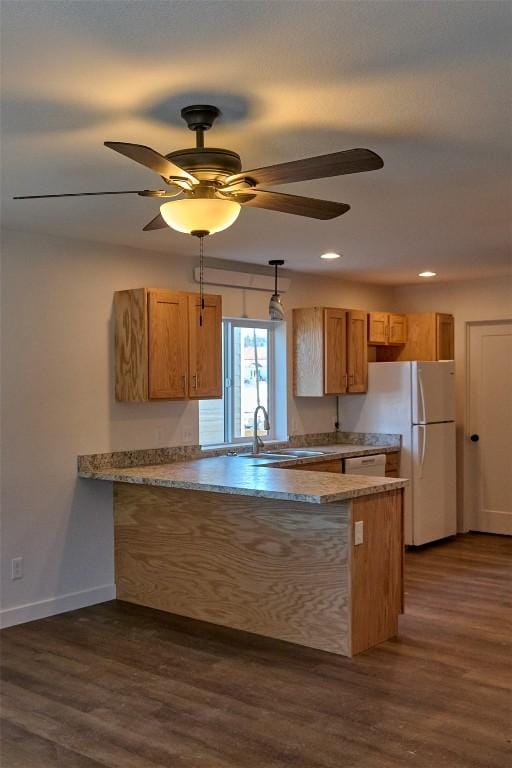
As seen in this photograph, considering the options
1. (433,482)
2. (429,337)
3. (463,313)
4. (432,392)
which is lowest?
(433,482)

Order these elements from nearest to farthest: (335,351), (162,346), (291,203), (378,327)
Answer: (291,203) < (162,346) < (335,351) < (378,327)

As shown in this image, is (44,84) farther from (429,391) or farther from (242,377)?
(429,391)

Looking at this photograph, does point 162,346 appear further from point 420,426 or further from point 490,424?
point 490,424

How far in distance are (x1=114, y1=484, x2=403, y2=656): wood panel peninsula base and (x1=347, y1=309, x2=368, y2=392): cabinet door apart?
8.14ft

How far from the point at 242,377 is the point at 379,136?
354 cm

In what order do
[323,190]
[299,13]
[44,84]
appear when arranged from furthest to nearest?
[323,190] → [44,84] → [299,13]

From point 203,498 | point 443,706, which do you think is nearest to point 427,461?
point 203,498

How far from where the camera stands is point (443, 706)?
11.2 feet

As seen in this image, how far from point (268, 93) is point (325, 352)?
162 inches

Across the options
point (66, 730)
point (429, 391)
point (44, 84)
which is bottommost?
point (66, 730)

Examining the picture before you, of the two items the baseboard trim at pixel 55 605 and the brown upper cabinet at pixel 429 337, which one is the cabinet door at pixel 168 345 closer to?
the baseboard trim at pixel 55 605

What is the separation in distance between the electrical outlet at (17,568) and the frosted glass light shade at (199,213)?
273 cm

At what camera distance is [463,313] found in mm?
7320

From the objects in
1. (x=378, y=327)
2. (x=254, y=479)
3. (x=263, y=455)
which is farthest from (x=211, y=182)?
(x=378, y=327)
